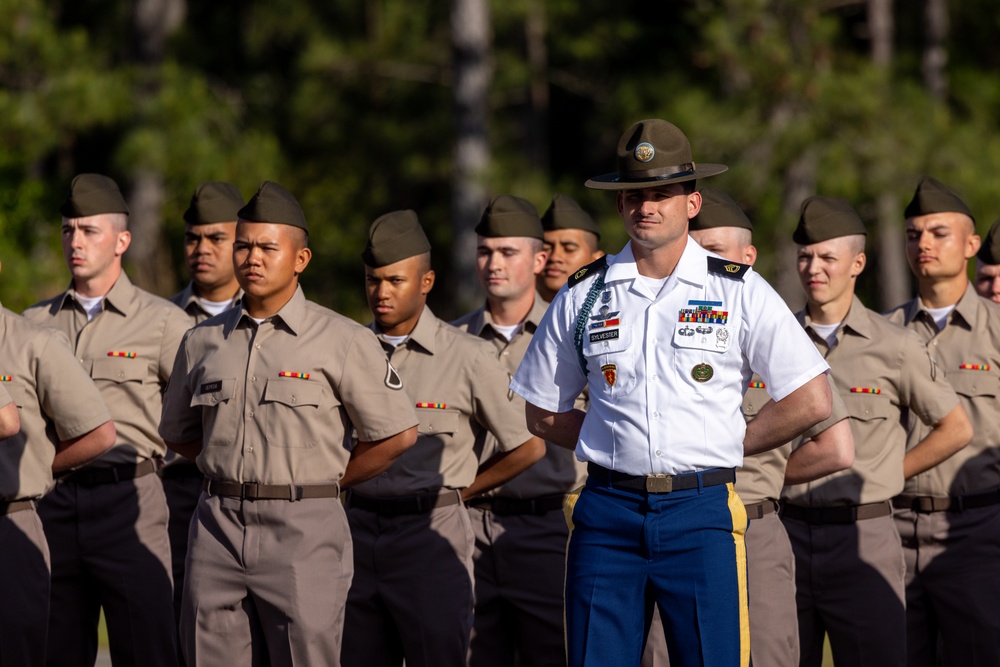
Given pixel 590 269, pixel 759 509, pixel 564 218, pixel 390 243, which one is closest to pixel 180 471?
pixel 390 243

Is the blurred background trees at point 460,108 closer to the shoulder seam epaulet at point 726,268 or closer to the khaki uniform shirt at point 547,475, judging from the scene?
the khaki uniform shirt at point 547,475

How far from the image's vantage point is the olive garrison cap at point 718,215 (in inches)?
272

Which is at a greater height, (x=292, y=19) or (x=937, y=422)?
(x=292, y=19)

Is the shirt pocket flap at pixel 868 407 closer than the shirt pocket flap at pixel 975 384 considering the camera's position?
Yes

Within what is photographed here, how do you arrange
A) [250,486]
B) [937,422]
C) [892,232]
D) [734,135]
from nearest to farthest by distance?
[250,486] → [937,422] → [734,135] → [892,232]

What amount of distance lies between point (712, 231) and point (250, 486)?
2.47 meters

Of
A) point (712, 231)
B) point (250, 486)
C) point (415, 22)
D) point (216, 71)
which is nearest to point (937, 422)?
point (712, 231)

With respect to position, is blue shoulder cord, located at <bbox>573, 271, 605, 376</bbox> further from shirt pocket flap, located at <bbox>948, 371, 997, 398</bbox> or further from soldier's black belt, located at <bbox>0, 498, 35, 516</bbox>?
shirt pocket flap, located at <bbox>948, 371, 997, 398</bbox>

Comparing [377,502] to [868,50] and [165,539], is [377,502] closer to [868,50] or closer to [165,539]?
[165,539]

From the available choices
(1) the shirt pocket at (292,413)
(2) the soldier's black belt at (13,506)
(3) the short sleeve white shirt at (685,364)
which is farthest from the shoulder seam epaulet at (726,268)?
(2) the soldier's black belt at (13,506)

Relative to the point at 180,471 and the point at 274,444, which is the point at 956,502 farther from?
the point at 180,471

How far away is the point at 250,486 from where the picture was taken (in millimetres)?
5543

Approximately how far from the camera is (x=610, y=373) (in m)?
4.84

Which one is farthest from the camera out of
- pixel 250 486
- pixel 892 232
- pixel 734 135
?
pixel 892 232
